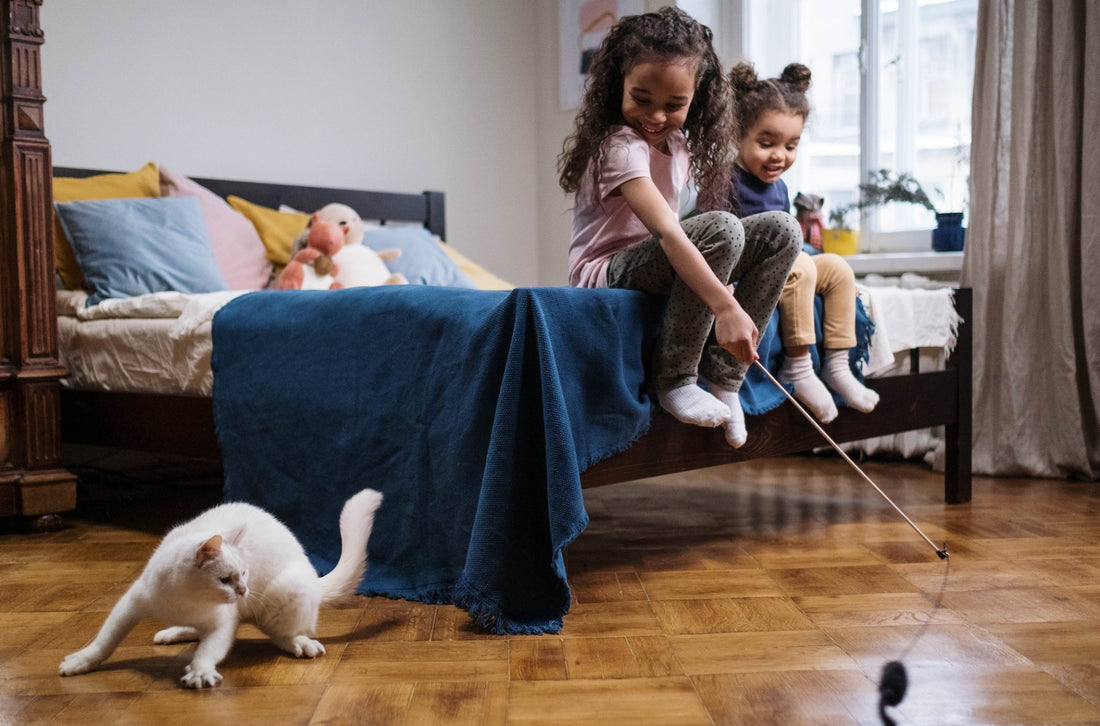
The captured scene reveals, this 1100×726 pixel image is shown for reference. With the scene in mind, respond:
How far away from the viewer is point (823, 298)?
2.04 metres

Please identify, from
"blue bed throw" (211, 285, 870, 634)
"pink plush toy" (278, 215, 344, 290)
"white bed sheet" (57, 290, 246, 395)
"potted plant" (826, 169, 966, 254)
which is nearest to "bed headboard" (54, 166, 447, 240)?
"pink plush toy" (278, 215, 344, 290)

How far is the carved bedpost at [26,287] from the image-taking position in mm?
2166

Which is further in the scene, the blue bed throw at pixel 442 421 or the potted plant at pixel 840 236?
the potted plant at pixel 840 236

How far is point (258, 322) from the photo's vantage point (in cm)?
186

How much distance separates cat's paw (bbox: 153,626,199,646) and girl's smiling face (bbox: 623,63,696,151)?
3.54 ft

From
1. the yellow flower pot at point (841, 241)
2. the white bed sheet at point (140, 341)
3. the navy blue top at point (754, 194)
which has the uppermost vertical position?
the navy blue top at point (754, 194)

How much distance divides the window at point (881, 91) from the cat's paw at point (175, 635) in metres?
2.51

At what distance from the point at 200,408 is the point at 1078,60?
239cm

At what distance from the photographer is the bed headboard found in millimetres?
3002

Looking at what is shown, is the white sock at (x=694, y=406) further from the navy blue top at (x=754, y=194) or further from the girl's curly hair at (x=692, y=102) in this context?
the navy blue top at (x=754, y=194)

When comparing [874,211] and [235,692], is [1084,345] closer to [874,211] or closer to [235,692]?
[874,211]

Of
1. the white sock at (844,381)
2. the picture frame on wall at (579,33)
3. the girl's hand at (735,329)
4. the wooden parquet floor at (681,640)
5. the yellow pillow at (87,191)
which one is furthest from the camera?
the picture frame on wall at (579,33)

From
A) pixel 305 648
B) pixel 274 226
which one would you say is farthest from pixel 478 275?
pixel 305 648

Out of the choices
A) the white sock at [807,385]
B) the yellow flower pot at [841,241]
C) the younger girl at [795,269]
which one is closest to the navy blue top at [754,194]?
the younger girl at [795,269]
